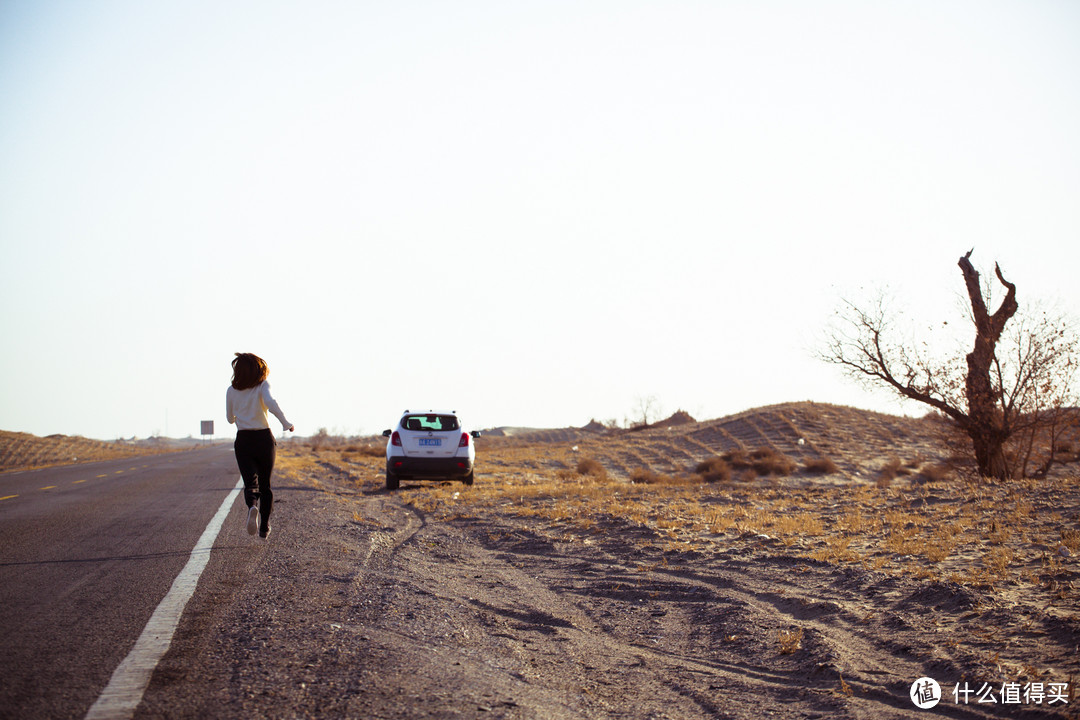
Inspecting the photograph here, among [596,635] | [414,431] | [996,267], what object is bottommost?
[596,635]

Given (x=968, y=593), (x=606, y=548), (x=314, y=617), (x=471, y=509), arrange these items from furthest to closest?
(x=471, y=509) < (x=606, y=548) < (x=968, y=593) < (x=314, y=617)

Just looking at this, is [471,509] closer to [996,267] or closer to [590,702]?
[590,702]

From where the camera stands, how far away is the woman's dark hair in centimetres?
819

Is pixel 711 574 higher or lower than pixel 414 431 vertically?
lower

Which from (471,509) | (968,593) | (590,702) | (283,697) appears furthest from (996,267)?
(283,697)

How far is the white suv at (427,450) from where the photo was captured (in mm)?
18906

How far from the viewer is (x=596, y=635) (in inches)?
246

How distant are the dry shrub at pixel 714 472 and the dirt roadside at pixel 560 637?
20273mm

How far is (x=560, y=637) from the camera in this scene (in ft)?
19.7

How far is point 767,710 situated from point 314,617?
3124 millimetres

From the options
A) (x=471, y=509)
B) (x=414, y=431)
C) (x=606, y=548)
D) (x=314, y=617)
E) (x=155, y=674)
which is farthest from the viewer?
(x=414, y=431)

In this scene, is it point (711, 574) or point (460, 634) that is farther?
point (711, 574)
